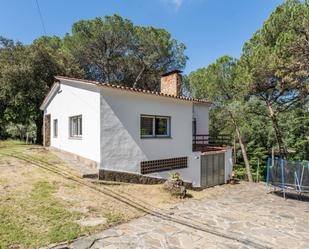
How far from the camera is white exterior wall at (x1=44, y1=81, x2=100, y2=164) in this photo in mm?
9719

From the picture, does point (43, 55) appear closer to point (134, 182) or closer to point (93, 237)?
point (134, 182)

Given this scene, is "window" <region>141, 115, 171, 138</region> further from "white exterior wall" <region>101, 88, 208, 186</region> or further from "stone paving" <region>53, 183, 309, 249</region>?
"stone paving" <region>53, 183, 309, 249</region>

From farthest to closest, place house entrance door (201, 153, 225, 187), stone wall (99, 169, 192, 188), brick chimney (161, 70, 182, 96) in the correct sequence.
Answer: brick chimney (161, 70, 182, 96)
house entrance door (201, 153, 225, 187)
stone wall (99, 169, 192, 188)

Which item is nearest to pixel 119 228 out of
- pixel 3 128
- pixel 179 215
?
pixel 179 215

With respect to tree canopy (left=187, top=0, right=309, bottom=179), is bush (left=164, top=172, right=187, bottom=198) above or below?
below

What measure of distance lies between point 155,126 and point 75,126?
4394mm

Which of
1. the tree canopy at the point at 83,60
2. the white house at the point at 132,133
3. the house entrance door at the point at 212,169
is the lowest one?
the house entrance door at the point at 212,169

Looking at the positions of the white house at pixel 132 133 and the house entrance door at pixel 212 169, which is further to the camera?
the house entrance door at pixel 212 169

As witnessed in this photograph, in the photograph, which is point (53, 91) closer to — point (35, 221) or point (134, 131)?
point (134, 131)

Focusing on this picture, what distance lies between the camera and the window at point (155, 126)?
11.0m

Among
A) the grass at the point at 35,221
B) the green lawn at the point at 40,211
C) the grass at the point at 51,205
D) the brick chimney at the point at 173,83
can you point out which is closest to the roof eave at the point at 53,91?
the grass at the point at 51,205

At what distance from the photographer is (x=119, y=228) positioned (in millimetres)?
5445

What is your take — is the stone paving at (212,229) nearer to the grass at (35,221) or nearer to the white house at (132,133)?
the grass at (35,221)

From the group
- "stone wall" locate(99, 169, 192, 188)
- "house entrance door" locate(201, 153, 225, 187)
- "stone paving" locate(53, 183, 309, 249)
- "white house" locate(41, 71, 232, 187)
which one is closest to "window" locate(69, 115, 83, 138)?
"white house" locate(41, 71, 232, 187)
